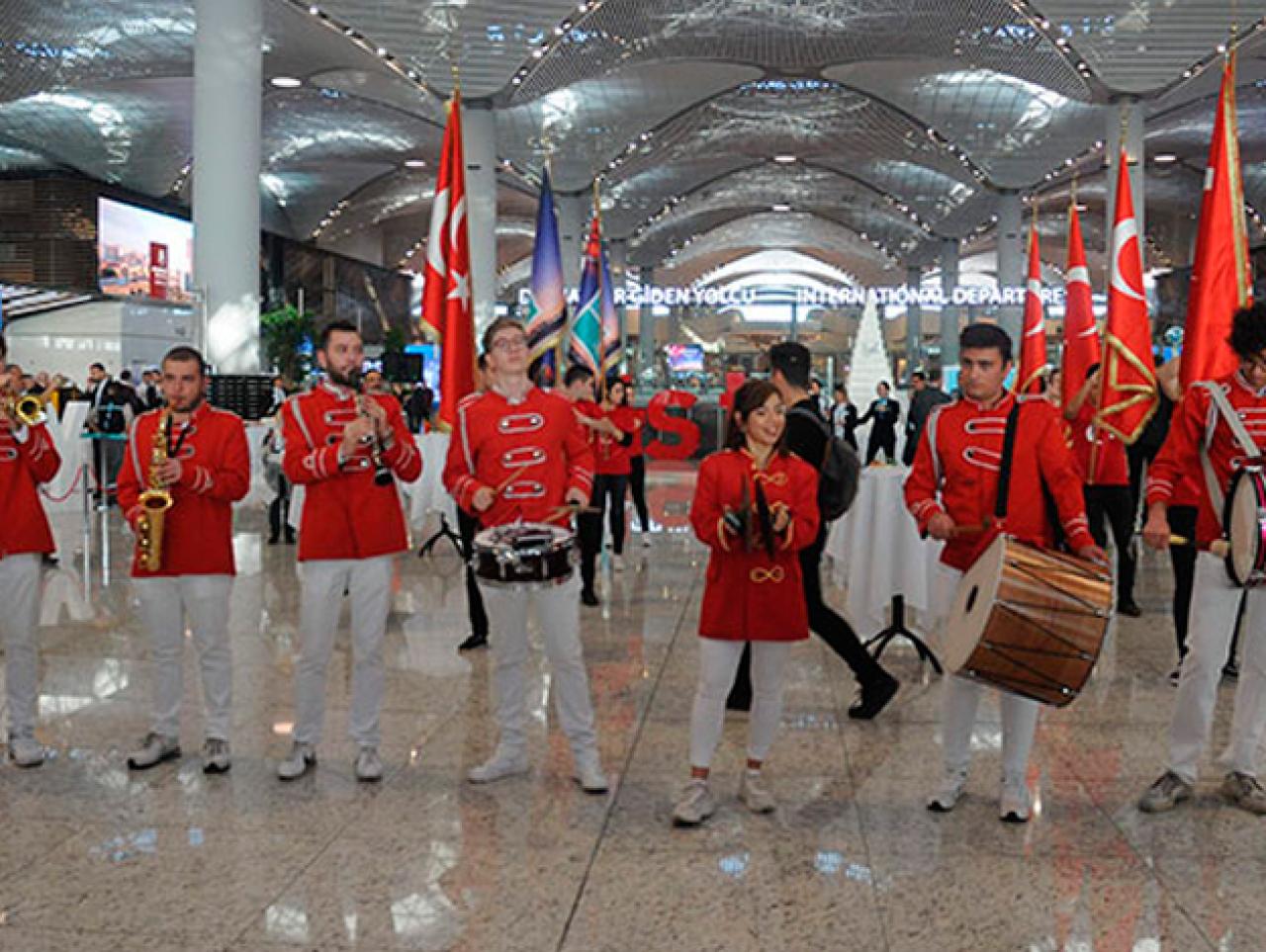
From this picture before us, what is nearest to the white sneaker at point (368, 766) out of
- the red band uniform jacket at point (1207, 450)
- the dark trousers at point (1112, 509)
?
the red band uniform jacket at point (1207, 450)

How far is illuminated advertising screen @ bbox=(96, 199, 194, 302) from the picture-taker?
2933 cm

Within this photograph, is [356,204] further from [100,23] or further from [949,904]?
[949,904]

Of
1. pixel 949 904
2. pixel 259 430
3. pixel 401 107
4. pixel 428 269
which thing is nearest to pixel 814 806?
pixel 949 904

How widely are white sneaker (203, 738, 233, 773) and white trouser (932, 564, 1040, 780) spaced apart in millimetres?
2852

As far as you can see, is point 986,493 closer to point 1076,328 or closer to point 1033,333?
point 1076,328

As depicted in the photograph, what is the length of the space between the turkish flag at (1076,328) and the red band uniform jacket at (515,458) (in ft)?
22.0

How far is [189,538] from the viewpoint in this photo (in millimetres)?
4887

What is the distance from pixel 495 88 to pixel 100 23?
703 centimetres

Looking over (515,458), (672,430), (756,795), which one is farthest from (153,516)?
(672,430)

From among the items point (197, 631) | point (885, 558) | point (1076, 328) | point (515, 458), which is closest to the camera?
point (515, 458)

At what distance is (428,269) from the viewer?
8562 millimetres

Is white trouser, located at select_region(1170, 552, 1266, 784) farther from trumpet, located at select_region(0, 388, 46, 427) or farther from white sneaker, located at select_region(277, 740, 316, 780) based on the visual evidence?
trumpet, located at select_region(0, 388, 46, 427)

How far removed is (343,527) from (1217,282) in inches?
202

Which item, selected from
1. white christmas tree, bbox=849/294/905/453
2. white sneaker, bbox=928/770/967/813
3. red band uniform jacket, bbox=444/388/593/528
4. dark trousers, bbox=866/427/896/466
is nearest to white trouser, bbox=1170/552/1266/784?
white sneaker, bbox=928/770/967/813
